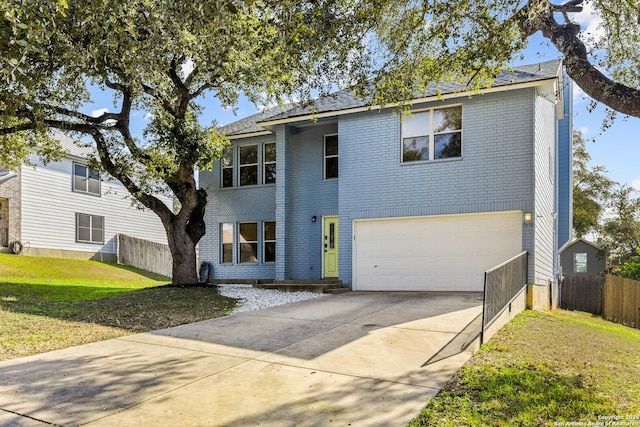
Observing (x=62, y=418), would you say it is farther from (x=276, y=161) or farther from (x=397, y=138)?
(x=276, y=161)

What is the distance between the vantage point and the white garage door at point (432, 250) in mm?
12086

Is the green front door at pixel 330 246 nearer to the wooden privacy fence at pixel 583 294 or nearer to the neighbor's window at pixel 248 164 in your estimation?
the neighbor's window at pixel 248 164

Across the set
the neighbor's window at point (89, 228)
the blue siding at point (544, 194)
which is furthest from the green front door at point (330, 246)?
the neighbor's window at point (89, 228)

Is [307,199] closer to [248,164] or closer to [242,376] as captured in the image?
→ [248,164]

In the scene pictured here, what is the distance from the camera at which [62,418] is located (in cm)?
393

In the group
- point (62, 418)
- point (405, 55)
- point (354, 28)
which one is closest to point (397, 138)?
point (405, 55)

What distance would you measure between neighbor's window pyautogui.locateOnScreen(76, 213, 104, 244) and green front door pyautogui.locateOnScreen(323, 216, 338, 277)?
15360 mm

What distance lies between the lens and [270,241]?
1641 centimetres

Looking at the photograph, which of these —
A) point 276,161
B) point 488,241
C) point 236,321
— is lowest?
point 236,321

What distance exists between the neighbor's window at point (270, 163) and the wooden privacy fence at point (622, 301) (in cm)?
1208

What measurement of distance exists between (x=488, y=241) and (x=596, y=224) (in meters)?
24.0

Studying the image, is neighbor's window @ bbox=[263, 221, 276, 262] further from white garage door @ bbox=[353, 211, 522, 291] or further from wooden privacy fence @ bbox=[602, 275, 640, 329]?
wooden privacy fence @ bbox=[602, 275, 640, 329]

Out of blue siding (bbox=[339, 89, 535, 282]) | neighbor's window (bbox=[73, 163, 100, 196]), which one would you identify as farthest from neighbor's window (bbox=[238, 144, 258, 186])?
neighbor's window (bbox=[73, 163, 100, 196])

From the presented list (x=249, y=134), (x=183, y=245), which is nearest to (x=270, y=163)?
(x=249, y=134)
